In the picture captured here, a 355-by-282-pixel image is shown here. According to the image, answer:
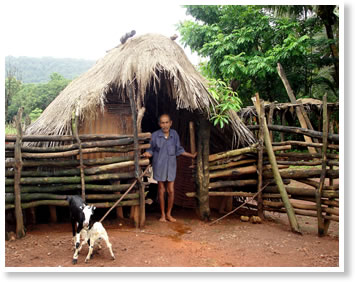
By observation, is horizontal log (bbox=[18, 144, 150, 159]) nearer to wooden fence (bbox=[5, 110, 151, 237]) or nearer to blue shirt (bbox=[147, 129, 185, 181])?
wooden fence (bbox=[5, 110, 151, 237])

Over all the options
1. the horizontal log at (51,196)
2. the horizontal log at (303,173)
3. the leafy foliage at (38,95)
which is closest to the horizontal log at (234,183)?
the horizontal log at (303,173)

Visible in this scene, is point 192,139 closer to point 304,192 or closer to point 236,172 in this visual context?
point 236,172

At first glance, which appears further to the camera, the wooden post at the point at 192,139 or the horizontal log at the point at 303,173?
the wooden post at the point at 192,139

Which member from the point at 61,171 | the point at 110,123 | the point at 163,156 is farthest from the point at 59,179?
the point at 163,156

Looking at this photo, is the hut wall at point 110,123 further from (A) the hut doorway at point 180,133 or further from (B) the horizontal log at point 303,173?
(B) the horizontal log at point 303,173

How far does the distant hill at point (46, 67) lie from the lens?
25391mm

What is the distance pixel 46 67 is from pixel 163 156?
29.5 meters

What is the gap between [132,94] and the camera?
4.74 metres

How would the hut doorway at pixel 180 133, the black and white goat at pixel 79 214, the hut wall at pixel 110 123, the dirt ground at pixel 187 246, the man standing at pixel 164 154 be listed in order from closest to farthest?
the black and white goat at pixel 79 214 < the dirt ground at pixel 187 246 < the man standing at pixel 164 154 < the hut wall at pixel 110 123 < the hut doorway at pixel 180 133

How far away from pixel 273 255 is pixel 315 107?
7.26m

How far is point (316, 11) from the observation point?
39.9 feet

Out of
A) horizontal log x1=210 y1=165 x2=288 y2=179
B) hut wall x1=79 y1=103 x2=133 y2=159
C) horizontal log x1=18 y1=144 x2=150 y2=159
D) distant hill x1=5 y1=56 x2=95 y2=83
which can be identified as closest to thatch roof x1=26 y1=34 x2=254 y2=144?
hut wall x1=79 y1=103 x2=133 y2=159

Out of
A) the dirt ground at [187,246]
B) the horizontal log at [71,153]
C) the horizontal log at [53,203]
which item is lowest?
the dirt ground at [187,246]
